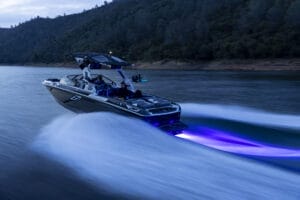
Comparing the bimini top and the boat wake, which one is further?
the bimini top

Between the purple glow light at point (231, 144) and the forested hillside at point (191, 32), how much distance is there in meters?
62.2

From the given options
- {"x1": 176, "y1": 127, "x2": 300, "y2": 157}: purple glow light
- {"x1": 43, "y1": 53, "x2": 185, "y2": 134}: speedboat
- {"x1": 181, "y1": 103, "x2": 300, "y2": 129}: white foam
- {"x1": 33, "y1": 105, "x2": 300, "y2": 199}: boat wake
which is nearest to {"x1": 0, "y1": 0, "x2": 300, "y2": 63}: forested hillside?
{"x1": 181, "y1": 103, "x2": 300, "y2": 129}: white foam

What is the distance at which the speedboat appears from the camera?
1486 centimetres

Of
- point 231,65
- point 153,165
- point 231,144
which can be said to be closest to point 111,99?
point 231,144

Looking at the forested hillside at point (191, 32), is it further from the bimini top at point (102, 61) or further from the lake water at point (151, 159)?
the lake water at point (151, 159)

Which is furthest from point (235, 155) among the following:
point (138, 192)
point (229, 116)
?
point (229, 116)

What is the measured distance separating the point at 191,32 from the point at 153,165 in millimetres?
95416

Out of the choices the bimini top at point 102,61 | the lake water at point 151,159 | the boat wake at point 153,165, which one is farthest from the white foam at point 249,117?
the boat wake at point 153,165

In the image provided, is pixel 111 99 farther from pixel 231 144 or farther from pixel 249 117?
pixel 249 117

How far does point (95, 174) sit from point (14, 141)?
A: 5319 millimetres

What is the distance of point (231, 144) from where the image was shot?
1334 centimetres

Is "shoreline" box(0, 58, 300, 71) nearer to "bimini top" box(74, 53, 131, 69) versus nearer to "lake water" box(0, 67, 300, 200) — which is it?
"bimini top" box(74, 53, 131, 69)

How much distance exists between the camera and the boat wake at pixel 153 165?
9594 millimetres

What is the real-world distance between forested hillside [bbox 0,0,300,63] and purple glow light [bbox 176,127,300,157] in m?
62.2
